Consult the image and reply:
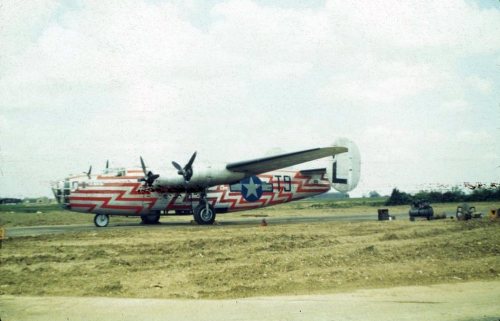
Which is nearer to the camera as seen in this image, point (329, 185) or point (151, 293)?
point (151, 293)

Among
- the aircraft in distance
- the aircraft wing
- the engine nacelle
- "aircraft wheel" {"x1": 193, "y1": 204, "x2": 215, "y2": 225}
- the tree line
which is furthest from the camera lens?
the tree line

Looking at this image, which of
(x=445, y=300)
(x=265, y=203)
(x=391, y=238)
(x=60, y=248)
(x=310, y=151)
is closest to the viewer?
(x=445, y=300)

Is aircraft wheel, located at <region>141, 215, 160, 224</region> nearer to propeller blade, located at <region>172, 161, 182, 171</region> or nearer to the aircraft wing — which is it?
propeller blade, located at <region>172, 161, 182, 171</region>

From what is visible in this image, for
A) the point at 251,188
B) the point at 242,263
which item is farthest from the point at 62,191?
the point at 242,263

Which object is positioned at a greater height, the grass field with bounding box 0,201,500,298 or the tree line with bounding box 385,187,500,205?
the tree line with bounding box 385,187,500,205

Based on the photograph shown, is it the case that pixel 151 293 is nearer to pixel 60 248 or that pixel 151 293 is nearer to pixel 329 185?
pixel 60 248

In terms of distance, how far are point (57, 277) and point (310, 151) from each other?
13.3 m

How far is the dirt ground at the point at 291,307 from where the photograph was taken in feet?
20.6

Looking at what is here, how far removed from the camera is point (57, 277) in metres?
Answer: 9.11

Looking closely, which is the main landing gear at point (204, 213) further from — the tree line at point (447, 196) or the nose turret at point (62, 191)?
the tree line at point (447, 196)

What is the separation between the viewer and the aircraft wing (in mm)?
20391

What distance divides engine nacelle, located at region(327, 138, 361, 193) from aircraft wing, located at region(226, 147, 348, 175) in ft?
12.7

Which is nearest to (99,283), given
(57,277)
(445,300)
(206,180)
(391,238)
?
(57,277)

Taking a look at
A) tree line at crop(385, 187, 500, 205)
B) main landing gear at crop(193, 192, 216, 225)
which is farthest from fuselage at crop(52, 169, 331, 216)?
tree line at crop(385, 187, 500, 205)
